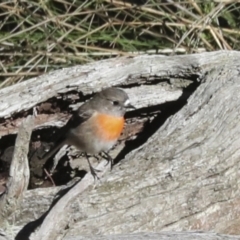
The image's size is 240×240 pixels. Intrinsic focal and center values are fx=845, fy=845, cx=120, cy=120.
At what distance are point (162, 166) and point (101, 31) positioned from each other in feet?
6.89

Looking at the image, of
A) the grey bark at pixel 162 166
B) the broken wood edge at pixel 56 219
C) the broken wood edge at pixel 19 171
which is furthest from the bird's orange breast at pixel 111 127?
the broken wood edge at pixel 19 171

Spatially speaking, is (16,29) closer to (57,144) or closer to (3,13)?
(3,13)

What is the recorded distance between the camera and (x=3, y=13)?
226 inches

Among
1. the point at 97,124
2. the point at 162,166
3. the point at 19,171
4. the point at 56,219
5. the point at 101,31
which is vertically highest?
the point at 19,171

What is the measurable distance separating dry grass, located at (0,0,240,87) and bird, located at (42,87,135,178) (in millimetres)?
1240

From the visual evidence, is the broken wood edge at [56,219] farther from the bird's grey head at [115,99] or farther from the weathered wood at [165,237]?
the bird's grey head at [115,99]

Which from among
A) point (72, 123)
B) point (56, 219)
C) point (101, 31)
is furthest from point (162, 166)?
point (101, 31)

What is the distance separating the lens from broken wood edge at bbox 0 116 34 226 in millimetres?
3088

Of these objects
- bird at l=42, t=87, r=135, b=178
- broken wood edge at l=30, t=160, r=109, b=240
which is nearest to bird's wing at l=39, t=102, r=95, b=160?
bird at l=42, t=87, r=135, b=178

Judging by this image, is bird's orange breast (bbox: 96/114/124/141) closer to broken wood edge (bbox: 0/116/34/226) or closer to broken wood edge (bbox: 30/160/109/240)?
broken wood edge (bbox: 30/160/109/240)

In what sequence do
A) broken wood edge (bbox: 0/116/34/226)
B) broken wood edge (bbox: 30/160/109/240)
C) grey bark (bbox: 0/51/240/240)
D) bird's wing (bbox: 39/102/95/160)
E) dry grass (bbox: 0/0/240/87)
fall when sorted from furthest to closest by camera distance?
dry grass (bbox: 0/0/240/87)
bird's wing (bbox: 39/102/95/160)
grey bark (bbox: 0/51/240/240)
broken wood edge (bbox: 30/160/109/240)
broken wood edge (bbox: 0/116/34/226)

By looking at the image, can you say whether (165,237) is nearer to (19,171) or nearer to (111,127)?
(19,171)

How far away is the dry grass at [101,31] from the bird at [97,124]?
124 cm

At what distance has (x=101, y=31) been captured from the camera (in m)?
5.86
